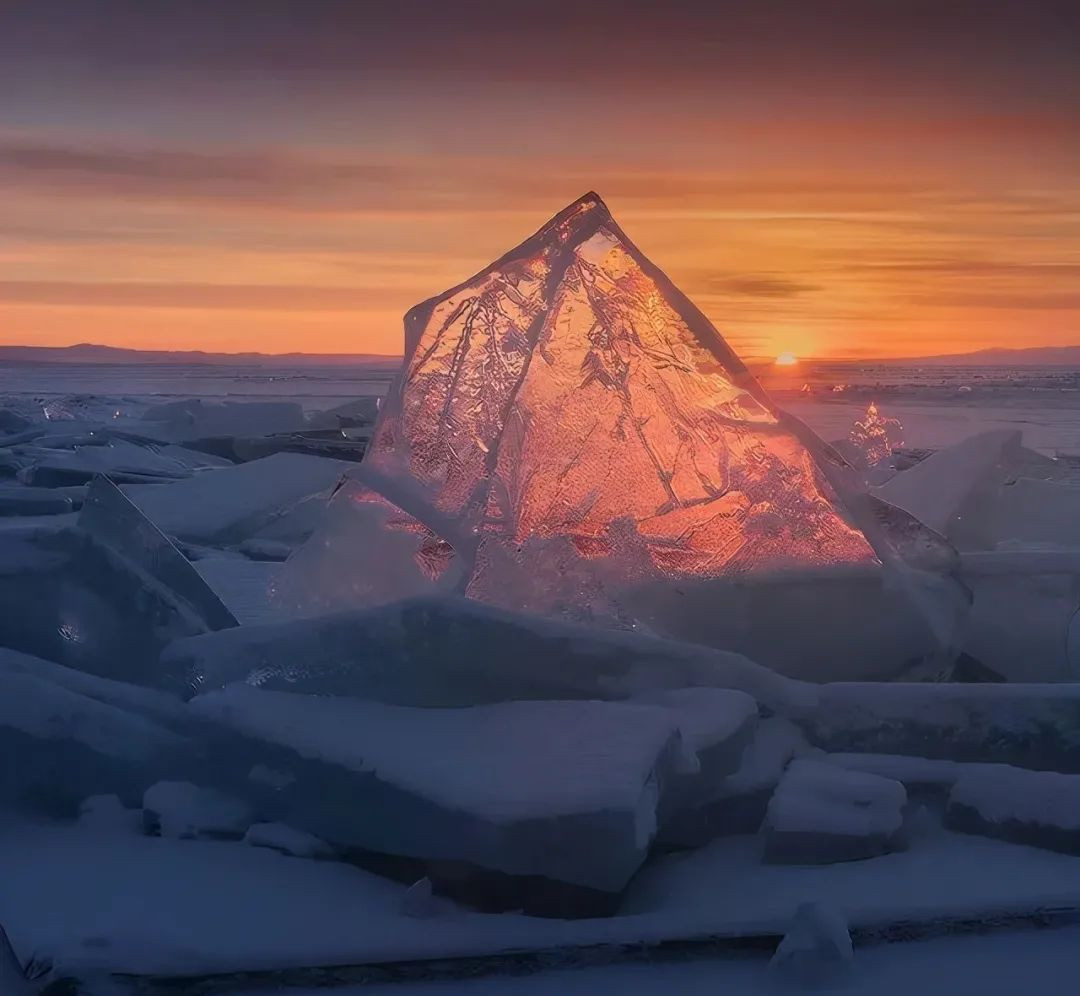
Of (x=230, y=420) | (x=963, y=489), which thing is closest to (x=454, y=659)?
(x=963, y=489)

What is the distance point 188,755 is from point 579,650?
804 millimetres

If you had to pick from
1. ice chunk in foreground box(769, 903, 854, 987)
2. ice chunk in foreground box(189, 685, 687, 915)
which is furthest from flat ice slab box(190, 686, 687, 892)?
ice chunk in foreground box(769, 903, 854, 987)

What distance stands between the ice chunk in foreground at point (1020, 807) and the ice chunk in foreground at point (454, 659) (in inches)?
21.7

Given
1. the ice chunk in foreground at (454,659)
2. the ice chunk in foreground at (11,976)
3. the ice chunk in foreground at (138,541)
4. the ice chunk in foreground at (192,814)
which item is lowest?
the ice chunk in foreground at (11,976)

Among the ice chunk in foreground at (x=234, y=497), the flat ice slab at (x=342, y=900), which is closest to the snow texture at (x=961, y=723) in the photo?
the flat ice slab at (x=342, y=900)

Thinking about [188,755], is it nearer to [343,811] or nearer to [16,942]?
[343,811]

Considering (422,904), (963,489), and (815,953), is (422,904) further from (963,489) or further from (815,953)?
(963,489)

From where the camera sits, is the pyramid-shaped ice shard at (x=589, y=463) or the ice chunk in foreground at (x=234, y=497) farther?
the ice chunk in foreground at (x=234, y=497)

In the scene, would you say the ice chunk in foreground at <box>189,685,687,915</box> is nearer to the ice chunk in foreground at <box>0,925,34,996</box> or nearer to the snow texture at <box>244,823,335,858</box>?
the snow texture at <box>244,823,335,858</box>

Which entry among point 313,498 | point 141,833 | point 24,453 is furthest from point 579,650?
point 24,453

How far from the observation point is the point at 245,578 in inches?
189

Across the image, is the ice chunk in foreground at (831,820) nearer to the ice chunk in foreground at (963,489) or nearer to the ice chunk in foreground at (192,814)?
the ice chunk in foreground at (192,814)

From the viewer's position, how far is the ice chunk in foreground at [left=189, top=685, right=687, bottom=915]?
192 cm

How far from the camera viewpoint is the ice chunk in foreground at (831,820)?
213 centimetres
